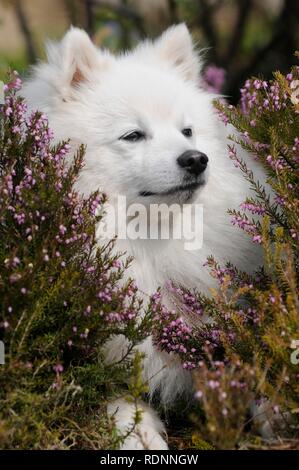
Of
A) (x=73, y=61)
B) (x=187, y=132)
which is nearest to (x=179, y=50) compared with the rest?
(x=187, y=132)

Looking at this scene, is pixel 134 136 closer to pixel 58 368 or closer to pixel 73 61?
pixel 73 61

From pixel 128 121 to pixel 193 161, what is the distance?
0.45 metres

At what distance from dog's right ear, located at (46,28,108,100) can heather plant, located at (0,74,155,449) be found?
0.45 meters

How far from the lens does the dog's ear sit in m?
3.99

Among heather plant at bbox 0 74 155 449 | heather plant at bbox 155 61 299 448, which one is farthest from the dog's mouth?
heather plant at bbox 0 74 155 449

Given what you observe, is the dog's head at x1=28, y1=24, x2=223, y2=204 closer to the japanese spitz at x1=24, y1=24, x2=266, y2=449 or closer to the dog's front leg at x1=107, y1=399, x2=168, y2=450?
the japanese spitz at x1=24, y1=24, x2=266, y2=449

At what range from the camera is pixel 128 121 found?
357cm

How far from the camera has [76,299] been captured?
2.92 meters

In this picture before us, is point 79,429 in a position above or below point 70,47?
below

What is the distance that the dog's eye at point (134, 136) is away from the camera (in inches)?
140

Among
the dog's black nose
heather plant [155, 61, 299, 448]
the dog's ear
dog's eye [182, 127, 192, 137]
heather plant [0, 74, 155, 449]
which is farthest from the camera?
the dog's ear
